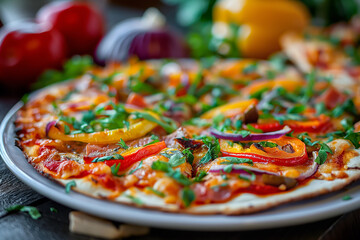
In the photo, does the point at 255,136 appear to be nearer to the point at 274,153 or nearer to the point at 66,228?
the point at 274,153

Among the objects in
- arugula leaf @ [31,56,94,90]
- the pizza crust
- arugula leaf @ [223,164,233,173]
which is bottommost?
arugula leaf @ [31,56,94,90]

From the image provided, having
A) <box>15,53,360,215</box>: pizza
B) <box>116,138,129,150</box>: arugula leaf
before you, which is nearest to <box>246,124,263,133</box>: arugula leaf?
<box>15,53,360,215</box>: pizza

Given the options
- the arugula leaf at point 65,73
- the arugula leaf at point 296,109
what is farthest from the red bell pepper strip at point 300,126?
the arugula leaf at point 65,73

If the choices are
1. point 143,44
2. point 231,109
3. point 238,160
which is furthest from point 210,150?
point 143,44

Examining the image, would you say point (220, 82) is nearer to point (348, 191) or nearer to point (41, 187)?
point (348, 191)

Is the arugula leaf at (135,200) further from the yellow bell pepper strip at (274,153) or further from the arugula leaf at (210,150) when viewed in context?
the yellow bell pepper strip at (274,153)

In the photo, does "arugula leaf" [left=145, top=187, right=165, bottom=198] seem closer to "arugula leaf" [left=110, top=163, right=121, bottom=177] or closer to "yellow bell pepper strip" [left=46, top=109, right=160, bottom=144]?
"arugula leaf" [left=110, top=163, right=121, bottom=177]

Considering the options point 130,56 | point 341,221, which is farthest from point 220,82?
point 341,221
